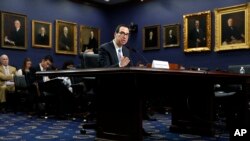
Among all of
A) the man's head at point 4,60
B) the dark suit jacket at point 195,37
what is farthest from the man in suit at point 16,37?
the dark suit jacket at point 195,37

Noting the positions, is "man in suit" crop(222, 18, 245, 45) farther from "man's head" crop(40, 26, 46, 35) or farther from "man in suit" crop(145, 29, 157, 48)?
"man's head" crop(40, 26, 46, 35)

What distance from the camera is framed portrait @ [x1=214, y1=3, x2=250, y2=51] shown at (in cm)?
837

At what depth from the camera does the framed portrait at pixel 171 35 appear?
32.5ft

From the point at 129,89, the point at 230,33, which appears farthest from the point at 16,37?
the point at 129,89

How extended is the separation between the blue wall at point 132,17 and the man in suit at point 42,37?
244mm

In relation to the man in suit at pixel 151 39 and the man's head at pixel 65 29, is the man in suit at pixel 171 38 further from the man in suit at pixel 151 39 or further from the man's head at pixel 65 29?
the man's head at pixel 65 29

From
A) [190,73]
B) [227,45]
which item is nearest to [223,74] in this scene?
[190,73]

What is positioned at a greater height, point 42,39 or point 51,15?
point 51,15

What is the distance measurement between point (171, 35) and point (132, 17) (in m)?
1.80

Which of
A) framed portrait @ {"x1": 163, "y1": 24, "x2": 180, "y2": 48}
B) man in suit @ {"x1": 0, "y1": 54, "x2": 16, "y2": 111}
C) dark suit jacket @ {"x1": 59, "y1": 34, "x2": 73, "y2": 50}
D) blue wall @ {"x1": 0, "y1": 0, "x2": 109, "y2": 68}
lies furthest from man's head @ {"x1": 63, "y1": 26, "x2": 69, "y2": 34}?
framed portrait @ {"x1": 163, "y1": 24, "x2": 180, "y2": 48}

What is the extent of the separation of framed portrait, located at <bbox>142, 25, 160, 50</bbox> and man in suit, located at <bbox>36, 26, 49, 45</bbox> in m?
3.08

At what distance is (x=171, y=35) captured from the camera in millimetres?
10055

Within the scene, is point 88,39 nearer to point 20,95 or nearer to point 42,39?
point 42,39

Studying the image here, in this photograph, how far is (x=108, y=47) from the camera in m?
4.52
